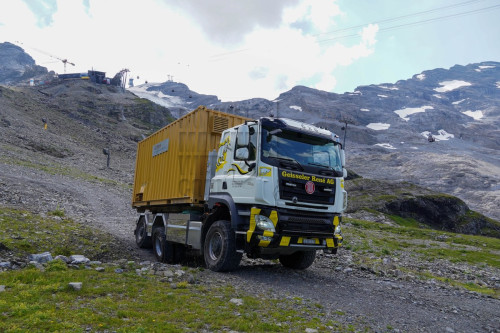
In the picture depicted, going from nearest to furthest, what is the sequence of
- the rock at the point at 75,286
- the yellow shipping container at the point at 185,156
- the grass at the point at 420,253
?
the rock at the point at 75,286 → the yellow shipping container at the point at 185,156 → the grass at the point at 420,253

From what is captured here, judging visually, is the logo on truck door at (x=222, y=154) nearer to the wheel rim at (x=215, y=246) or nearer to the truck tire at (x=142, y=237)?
the wheel rim at (x=215, y=246)

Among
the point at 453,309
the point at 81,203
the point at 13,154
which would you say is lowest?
the point at 453,309

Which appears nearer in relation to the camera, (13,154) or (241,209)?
(241,209)

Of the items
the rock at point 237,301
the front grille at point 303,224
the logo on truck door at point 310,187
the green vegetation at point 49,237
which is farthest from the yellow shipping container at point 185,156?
the rock at point 237,301

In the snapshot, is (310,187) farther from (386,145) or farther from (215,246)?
(386,145)

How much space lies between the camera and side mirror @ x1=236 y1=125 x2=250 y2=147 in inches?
425

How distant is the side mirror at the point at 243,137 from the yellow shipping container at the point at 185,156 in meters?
2.00

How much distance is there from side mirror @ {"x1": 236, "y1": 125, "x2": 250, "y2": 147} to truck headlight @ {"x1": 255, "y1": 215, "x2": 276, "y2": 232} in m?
2.19

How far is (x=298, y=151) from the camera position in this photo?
440 inches

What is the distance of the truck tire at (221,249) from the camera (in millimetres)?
10820

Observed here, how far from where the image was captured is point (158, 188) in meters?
16.2

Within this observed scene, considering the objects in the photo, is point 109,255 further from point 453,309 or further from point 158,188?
point 453,309

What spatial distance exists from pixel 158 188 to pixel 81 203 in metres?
13.5

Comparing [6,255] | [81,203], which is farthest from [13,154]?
[6,255]
